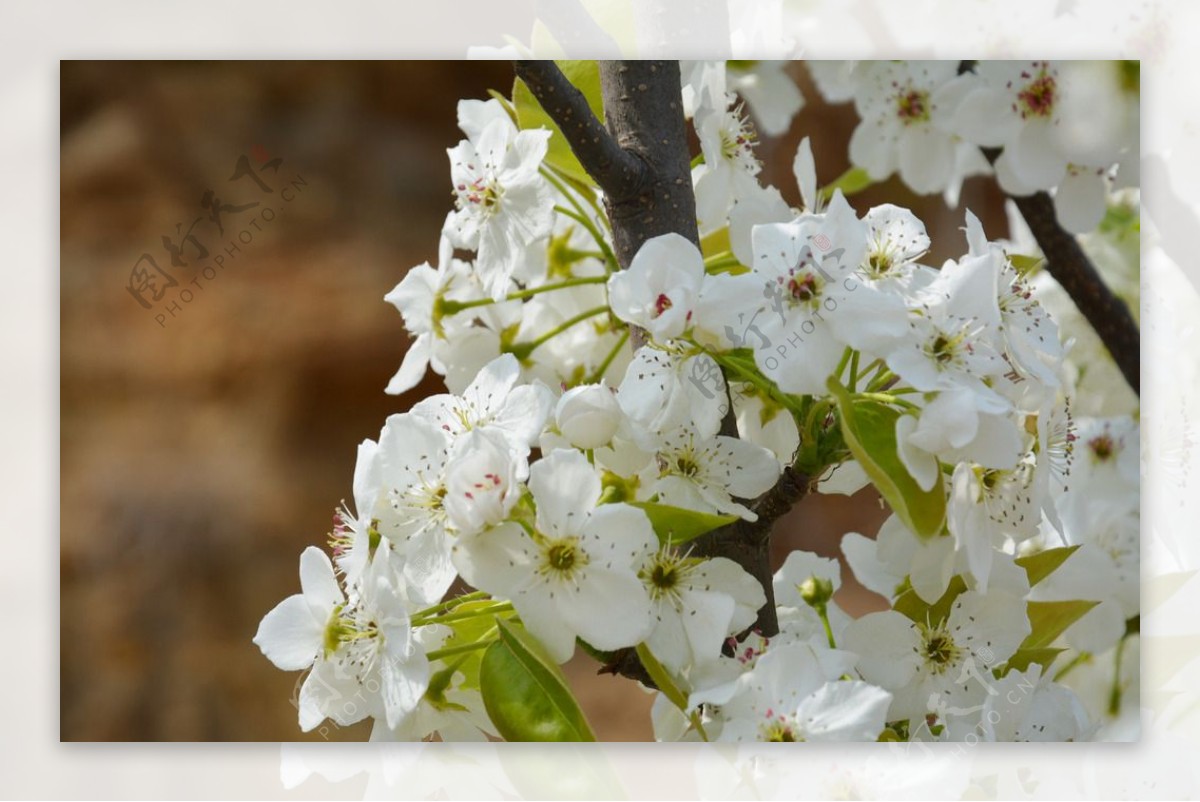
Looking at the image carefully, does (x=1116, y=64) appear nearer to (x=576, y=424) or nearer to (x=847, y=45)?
(x=847, y=45)

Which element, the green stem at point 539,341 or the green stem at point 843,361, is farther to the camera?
the green stem at point 539,341

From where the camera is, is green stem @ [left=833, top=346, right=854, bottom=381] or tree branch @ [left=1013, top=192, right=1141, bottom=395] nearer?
green stem @ [left=833, top=346, right=854, bottom=381]

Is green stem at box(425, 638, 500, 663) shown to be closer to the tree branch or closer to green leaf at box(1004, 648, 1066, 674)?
green leaf at box(1004, 648, 1066, 674)

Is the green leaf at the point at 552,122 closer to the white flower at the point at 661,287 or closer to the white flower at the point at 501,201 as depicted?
the white flower at the point at 501,201

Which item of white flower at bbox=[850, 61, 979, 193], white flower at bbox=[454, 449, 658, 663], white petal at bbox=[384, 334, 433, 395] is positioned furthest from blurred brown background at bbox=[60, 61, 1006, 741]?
white flower at bbox=[454, 449, 658, 663]

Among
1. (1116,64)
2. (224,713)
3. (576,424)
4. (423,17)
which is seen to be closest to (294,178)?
(423,17)

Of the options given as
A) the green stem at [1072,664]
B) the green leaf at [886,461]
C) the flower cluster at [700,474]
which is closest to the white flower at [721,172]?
the flower cluster at [700,474]
